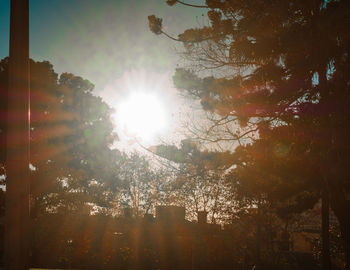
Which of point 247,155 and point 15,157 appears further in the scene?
point 247,155

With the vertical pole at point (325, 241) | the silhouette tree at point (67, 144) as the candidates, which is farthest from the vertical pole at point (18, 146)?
the silhouette tree at point (67, 144)

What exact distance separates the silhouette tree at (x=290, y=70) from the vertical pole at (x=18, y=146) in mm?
8821

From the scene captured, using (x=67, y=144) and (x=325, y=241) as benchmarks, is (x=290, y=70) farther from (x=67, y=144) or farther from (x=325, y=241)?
(x=67, y=144)

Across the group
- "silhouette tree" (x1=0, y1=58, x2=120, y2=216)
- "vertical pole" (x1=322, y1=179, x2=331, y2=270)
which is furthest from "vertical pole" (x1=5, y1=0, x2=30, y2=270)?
"silhouette tree" (x1=0, y1=58, x2=120, y2=216)

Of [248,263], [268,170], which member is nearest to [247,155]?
[268,170]

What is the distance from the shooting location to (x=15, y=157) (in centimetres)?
346

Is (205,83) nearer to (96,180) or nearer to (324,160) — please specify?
(324,160)

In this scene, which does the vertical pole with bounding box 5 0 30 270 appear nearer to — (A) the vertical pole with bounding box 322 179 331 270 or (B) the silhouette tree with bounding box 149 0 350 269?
(B) the silhouette tree with bounding box 149 0 350 269

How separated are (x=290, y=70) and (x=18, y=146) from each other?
10.6 meters

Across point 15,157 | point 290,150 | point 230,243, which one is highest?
point 290,150

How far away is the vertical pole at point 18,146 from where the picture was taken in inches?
129

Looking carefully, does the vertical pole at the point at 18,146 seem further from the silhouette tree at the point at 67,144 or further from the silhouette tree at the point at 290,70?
the silhouette tree at the point at 67,144

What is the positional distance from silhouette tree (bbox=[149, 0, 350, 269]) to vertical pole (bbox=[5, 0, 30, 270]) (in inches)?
347

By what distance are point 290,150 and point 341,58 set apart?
400 cm
